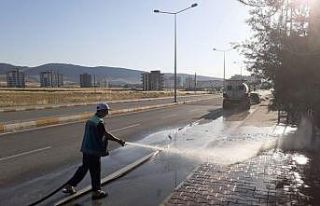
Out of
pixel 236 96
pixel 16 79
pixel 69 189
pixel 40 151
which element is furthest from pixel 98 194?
pixel 16 79

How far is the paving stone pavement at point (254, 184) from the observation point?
7.51m

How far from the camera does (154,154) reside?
13.2m

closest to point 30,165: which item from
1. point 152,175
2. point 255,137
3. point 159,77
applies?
point 152,175

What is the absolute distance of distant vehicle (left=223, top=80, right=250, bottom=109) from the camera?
41.5 m

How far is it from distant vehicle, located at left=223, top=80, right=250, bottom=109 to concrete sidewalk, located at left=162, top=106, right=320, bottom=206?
98.0ft

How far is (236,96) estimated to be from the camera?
4197cm

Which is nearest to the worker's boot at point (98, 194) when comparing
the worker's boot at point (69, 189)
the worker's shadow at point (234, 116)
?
the worker's boot at point (69, 189)

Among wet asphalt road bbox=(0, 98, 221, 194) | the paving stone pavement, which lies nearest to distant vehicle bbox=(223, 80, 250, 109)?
wet asphalt road bbox=(0, 98, 221, 194)

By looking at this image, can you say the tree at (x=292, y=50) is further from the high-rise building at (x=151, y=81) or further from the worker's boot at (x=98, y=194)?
the high-rise building at (x=151, y=81)

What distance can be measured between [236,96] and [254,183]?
110 feet

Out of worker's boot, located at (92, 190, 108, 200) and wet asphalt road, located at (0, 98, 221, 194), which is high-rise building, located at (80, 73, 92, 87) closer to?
wet asphalt road, located at (0, 98, 221, 194)

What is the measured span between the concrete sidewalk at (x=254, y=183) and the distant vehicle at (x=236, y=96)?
29.9 meters

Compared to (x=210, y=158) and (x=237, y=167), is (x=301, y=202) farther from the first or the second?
(x=210, y=158)

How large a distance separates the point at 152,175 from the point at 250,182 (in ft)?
7.14
